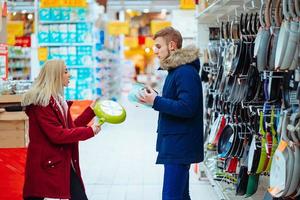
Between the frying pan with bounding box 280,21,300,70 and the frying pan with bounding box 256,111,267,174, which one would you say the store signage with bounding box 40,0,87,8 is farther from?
the frying pan with bounding box 280,21,300,70

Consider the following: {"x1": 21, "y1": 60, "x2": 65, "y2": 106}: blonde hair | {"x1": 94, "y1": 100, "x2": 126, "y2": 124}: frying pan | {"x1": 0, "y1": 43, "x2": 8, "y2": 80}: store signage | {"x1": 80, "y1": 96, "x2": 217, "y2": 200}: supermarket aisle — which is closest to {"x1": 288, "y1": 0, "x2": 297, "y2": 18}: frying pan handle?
{"x1": 94, "y1": 100, "x2": 126, "y2": 124}: frying pan

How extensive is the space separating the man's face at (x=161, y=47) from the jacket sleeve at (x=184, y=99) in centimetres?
22

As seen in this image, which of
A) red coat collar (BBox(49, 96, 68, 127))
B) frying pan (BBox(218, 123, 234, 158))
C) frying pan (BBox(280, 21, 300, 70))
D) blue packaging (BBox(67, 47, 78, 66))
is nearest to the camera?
frying pan (BBox(280, 21, 300, 70))

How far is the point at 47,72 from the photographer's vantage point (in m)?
3.66

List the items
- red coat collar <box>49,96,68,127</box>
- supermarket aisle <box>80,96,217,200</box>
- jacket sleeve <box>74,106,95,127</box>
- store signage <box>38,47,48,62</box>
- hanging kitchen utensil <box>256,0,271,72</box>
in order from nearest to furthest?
hanging kitchen utensil <box>256,0,271,72</box>, red coat collar <box>49,96,68,127</box>, jacket sleeve <box>74,106,95,127</box>, supermarket aisle <box>80,96,217,200</box>, store signage <box>38,47,48,62</box>

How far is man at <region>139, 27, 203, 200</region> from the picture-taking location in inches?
135

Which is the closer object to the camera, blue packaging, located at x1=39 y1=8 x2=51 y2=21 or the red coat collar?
the red coat collar

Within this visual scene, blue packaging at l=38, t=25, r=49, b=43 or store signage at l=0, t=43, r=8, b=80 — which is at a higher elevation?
blue packaging at l=38, t=25, r=49, b=43

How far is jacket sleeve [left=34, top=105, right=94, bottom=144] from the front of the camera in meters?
3.56

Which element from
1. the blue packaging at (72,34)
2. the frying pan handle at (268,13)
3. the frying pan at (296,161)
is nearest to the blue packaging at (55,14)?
the blue packaging at (72,34)

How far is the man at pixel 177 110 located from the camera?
3.42m

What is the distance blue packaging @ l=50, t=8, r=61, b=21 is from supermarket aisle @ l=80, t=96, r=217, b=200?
2.74 meters

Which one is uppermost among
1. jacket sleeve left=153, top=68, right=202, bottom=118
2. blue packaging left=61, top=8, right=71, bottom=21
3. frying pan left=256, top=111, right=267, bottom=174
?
blue packaging left=61, top=8, right=71, bottom=21

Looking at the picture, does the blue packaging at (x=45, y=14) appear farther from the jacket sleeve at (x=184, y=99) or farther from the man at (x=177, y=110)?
the jacket sleeve at (x=184, y=99)
